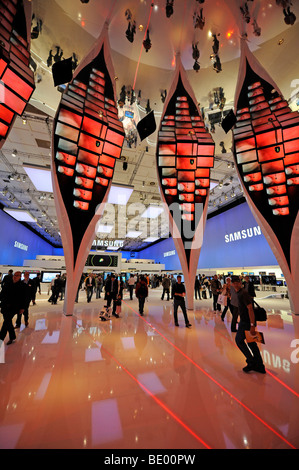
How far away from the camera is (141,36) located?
772 cm

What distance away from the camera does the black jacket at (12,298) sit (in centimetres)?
392

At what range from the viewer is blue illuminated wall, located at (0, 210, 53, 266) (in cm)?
2047

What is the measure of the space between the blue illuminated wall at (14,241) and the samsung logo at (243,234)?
23.5 meters

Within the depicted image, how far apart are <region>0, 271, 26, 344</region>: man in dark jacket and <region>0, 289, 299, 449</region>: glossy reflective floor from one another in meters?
0.33

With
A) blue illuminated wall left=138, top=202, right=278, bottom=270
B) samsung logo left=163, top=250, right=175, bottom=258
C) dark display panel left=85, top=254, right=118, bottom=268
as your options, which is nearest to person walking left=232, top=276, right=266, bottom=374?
blue illuminated wall left=138, top=202, right=278, bottom=270

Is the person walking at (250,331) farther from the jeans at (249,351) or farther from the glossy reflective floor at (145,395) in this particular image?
the glossy reflective floor at (145,395)

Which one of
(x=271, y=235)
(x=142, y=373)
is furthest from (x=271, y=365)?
(x=271, y=235)

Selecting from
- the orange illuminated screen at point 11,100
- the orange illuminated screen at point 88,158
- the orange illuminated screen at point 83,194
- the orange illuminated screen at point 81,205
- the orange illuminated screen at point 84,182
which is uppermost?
the orange illuminated screen at point 11,100

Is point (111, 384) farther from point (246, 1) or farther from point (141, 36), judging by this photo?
point (246, 1)

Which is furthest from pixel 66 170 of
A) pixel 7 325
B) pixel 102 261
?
pixel 102 261

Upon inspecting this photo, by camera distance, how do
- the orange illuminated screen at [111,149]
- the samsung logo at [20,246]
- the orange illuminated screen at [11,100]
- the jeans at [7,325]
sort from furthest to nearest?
the samsung logo at [20,246]
the orange illuminated screen at [111,149]
the orange illuminated screen at [11,100]
the jeans at [7,325]

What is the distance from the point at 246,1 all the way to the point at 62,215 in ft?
33.0

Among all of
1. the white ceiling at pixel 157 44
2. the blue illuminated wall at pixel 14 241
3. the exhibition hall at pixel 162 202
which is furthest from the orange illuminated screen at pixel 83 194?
the blue illuminated wall at pixel 14 241

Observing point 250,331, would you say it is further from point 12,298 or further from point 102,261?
point 102,261
